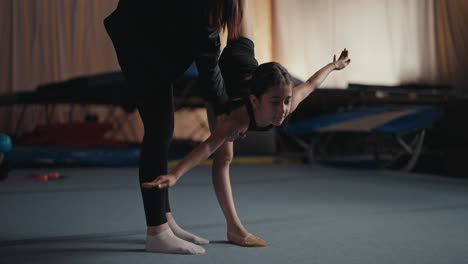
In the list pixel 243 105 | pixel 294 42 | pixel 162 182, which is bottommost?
pixel 162 182

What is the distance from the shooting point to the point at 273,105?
1205mm

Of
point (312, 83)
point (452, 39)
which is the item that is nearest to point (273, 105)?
point (312, 83)

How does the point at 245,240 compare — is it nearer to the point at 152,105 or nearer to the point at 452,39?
the point at 152,105

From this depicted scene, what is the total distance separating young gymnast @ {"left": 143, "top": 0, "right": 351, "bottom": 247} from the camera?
117 centimetres

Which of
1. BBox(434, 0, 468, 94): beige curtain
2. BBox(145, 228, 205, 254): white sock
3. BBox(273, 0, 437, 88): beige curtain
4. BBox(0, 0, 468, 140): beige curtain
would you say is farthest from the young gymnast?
BBox(434, 0, 468, 94): beige curtain

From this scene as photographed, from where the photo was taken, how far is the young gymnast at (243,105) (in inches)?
45.9

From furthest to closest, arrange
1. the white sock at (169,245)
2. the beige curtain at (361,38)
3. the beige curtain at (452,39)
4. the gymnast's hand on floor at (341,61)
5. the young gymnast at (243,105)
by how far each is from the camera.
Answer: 1. the beige curtain at (452,39)
2. the beige curtain at (361,38)
3. the gymnast's hand on floor at (341,61)
4. the white sock at (169,245)
5. the young gymnast at (243,105)

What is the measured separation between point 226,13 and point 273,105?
9.4 inches

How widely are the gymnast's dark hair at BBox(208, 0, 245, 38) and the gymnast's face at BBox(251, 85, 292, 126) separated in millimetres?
187

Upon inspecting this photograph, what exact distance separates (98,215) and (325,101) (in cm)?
314

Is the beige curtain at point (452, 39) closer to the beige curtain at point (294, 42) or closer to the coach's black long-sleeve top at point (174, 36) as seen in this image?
the beige curtain at point (294, 42)

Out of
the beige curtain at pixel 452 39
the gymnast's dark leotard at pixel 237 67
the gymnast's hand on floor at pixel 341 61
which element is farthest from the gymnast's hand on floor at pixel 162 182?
the beige curtain at pixel 452 39

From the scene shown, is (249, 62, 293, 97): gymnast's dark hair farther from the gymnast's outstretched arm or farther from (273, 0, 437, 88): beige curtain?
(273, 0, 437, 88): beige curtain

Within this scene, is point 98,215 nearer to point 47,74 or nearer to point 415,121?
point 415,121
